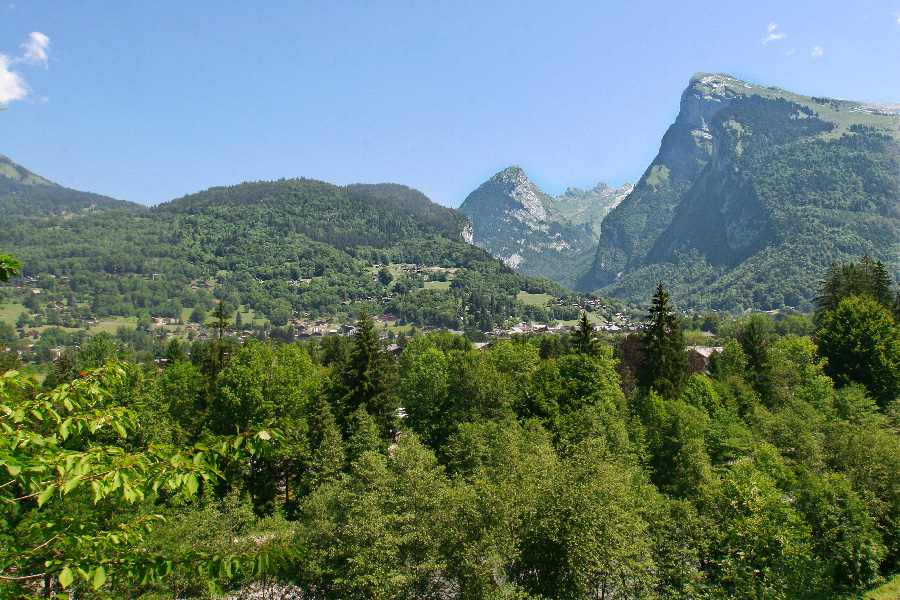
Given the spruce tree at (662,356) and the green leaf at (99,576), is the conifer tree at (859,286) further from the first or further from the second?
the green leaf at (99,576)

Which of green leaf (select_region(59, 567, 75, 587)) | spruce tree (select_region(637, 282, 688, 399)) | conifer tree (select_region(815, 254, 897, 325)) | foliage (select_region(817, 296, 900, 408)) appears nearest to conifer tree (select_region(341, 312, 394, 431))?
spruce tree (select_region(637, 282, 688, 399))

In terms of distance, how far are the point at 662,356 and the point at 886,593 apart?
81.0ft

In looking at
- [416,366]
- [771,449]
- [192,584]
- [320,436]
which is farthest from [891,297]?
[192,584]

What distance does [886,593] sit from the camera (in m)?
29.4

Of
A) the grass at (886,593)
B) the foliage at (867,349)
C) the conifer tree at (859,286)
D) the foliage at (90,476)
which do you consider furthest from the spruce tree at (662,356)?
the foliage at (90,476)

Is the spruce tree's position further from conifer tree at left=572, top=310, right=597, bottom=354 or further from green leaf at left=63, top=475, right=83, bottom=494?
green leaf at left=63, top=475, right=83, bottom=494

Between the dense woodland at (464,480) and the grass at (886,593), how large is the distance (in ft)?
2.83

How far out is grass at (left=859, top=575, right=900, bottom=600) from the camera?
29.1m

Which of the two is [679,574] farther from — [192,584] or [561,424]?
[192,584]

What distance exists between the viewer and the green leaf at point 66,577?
500cm

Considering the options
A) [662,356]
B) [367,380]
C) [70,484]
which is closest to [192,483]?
[70,484]

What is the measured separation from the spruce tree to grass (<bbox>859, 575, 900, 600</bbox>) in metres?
21.6

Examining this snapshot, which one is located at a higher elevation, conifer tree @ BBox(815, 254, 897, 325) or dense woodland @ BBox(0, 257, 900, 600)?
conifer tree @ BBox(815, 254, 897, 325)

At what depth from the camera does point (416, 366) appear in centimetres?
5716
